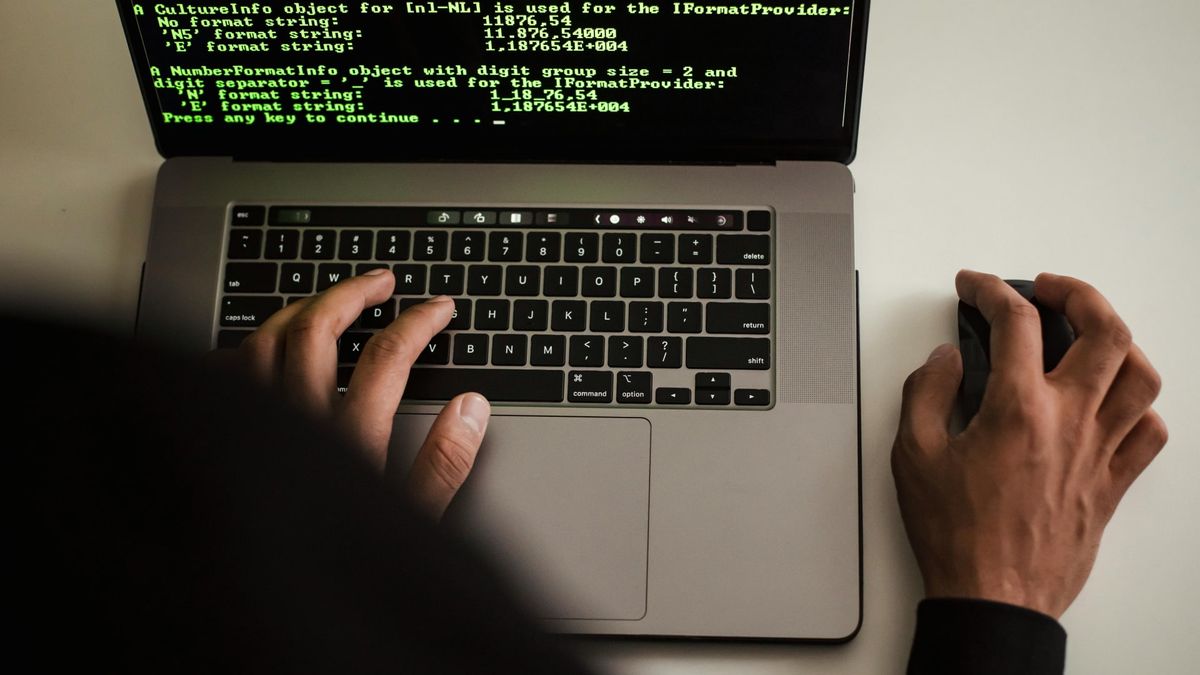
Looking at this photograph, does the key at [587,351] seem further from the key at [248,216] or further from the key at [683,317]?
the key at [248,216]

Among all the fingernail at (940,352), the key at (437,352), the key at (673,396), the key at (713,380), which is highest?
the fingernail at (940,352)

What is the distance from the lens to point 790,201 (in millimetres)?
767

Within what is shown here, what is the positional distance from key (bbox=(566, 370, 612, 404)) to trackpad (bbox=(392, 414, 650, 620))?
16 millimetres

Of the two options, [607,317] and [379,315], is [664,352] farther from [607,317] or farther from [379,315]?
[379,315]

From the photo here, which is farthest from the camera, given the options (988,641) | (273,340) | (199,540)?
(273,340)

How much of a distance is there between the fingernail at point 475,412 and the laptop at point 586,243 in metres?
0.01

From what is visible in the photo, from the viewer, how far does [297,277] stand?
2.51ft

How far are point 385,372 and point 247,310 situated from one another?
15 cm

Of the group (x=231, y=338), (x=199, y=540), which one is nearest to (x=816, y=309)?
(x=231, y=338)

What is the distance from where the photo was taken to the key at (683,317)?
74cm

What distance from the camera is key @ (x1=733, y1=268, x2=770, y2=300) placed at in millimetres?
747

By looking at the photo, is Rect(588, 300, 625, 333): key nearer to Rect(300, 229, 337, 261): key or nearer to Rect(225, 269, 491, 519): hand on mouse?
Rect(225, 269, 491, 519): hand on mouse

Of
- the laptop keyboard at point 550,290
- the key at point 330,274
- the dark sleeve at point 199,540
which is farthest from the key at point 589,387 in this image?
the dark sleeve at point 199,540

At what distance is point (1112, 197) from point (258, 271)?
71 centimetres
